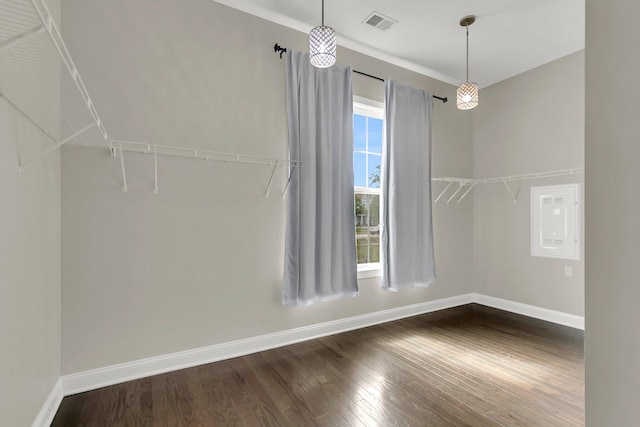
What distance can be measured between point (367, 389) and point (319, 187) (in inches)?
64.6

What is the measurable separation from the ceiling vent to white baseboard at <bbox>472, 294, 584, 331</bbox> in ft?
11.4

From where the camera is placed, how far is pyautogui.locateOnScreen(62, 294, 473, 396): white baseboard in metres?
1.97

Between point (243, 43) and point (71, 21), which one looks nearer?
point (71, 21)

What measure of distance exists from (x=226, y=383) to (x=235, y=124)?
6.42 ft

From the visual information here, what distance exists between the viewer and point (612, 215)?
26.9 inches

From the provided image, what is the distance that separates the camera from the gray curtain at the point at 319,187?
8.62 feet

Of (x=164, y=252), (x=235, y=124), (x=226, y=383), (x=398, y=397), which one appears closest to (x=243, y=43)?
(x=235, y=124)

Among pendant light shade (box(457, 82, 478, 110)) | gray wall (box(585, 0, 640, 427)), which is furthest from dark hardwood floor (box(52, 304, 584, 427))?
pendant light shade (box(457, 82, 478, 110))

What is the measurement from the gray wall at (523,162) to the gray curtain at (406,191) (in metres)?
1.05

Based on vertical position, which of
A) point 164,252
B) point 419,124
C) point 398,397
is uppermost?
point 419,124

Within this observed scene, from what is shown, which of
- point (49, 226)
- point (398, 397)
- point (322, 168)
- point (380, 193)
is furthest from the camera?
point (380, 193)

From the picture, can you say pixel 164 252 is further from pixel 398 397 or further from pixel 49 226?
pixel 398 397

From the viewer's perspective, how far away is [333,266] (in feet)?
9.34

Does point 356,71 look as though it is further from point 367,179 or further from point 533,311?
point 533,311
